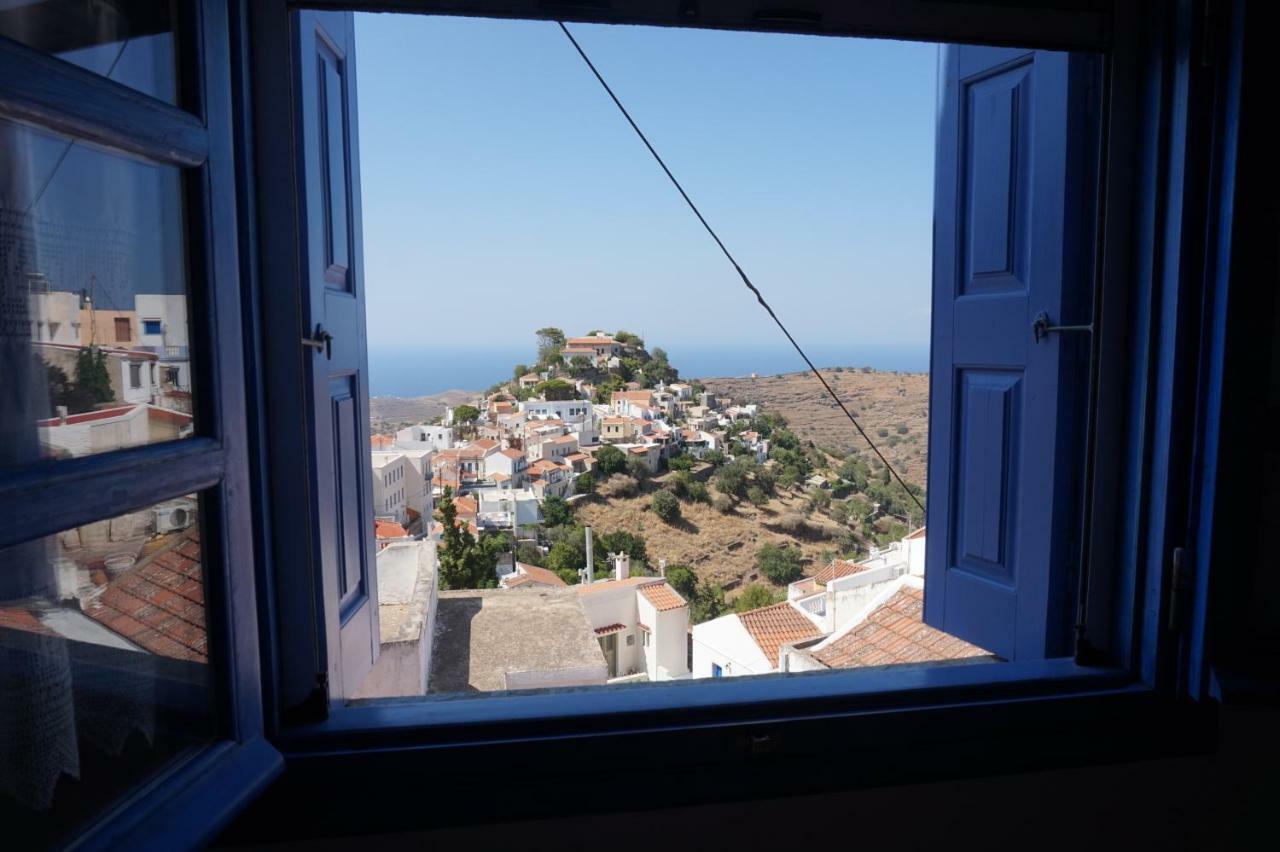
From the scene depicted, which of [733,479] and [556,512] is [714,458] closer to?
[733,479]

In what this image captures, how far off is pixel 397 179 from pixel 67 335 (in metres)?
14.2

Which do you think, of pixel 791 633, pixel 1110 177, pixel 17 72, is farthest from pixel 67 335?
pixel 791 633

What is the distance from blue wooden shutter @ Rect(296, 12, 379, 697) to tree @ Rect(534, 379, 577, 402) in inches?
341

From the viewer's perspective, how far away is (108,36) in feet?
2.32

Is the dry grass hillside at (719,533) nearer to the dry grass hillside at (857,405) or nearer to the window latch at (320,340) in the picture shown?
the dry grass hillside at (857,405)

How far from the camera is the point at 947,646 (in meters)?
2.93

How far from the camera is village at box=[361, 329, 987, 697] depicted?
408 cm

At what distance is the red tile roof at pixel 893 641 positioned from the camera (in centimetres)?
294

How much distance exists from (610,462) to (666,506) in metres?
0.92

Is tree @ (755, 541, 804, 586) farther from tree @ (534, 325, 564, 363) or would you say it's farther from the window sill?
the window sill

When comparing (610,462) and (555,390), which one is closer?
(610,462)

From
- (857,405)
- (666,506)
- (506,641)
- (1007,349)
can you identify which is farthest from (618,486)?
(1007,349)

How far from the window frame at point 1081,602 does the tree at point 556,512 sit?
7897 mm

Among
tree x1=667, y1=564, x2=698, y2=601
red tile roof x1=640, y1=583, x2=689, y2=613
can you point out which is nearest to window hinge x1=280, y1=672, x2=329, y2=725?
red tile roof x1=640, y1=583, x2=689, y2=613
